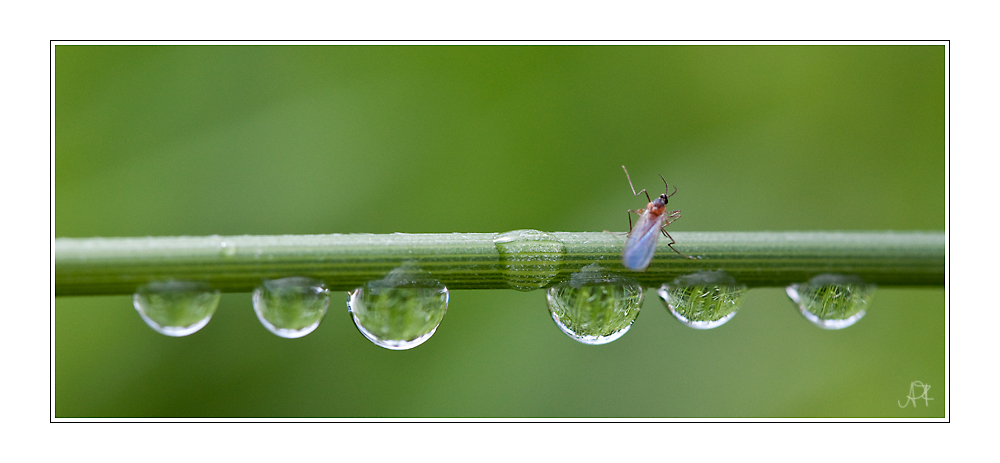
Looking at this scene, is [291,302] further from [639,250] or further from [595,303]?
[639,250]

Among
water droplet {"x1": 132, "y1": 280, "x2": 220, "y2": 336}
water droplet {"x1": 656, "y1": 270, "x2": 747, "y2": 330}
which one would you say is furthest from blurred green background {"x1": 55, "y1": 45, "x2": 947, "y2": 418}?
water droplet {"x1": 132, "y1": 280, "x2": 220, "y2": 336}

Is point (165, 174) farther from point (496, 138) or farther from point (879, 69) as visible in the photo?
point (879, 69)

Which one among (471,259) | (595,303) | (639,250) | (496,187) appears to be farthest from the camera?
(496,187)

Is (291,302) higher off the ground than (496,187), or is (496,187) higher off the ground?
(496,187)

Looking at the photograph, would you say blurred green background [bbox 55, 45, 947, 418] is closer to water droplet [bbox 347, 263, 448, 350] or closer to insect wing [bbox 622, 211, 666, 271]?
water droplet [bbox 347, 263, 448, 350]

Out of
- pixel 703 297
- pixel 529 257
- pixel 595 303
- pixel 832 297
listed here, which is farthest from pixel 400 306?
pixel 832 297

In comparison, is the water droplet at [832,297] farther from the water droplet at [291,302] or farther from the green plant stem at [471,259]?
the water droplet at [291,302]

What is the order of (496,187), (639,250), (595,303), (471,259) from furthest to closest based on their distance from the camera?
(496,187)
(595,303)
(639,250)
(471,259)

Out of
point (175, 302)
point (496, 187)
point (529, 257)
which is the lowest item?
point (175, 302)
